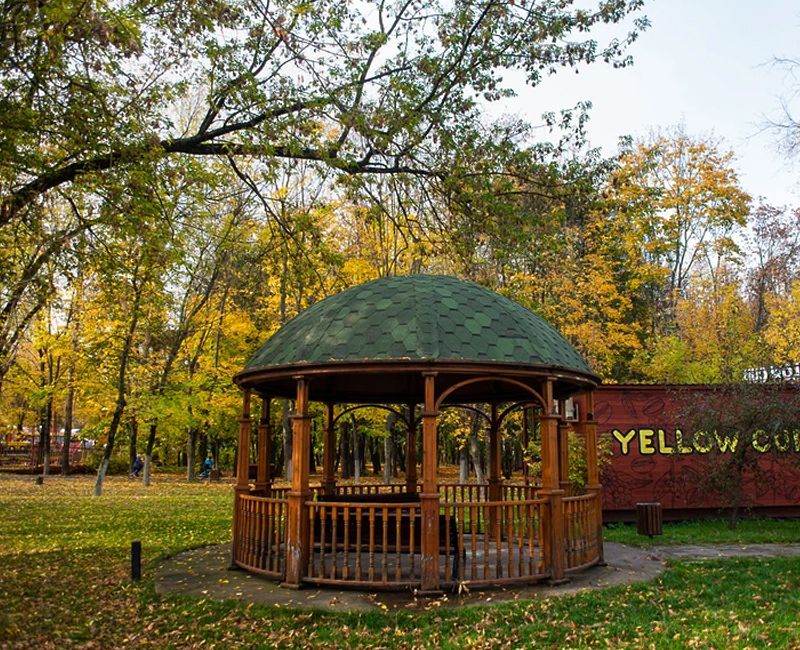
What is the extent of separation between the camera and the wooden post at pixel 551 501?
372 inches

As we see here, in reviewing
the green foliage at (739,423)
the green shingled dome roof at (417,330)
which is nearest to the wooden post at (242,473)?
the green shingled dome roof at (417,330)

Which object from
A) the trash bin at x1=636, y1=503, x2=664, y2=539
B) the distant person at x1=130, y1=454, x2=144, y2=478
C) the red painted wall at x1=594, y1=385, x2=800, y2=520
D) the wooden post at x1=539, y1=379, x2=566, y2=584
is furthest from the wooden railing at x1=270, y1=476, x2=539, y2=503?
the distant person at x1=130, y1=454, x2=144, y2=478

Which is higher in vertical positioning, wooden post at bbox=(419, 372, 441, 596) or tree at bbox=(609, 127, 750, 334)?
tree at bbox=(609, 127, 750, 334)

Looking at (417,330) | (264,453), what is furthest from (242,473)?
(417,330)

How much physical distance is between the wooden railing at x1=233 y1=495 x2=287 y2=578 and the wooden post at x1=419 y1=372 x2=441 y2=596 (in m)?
2.16

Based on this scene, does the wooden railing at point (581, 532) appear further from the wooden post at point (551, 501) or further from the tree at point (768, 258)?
the tree at point (768, 258)

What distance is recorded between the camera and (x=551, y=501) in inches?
378

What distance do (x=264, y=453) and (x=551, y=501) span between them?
4969mm

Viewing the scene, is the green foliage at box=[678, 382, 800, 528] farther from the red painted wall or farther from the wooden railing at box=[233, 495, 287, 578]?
the wooden railing at box=[233, 495, 287, 578]

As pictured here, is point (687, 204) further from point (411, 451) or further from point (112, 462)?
point (112, 462)

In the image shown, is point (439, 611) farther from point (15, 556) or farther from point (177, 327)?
point (177, 327)

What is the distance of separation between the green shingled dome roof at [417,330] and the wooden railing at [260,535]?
6.92ft

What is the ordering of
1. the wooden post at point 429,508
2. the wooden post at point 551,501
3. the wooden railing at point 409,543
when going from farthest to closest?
the wooden post at point 551,501
the wooden railing at point 409,543
the wooden post at point 429,508

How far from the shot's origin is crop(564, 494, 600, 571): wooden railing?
10016 mm
